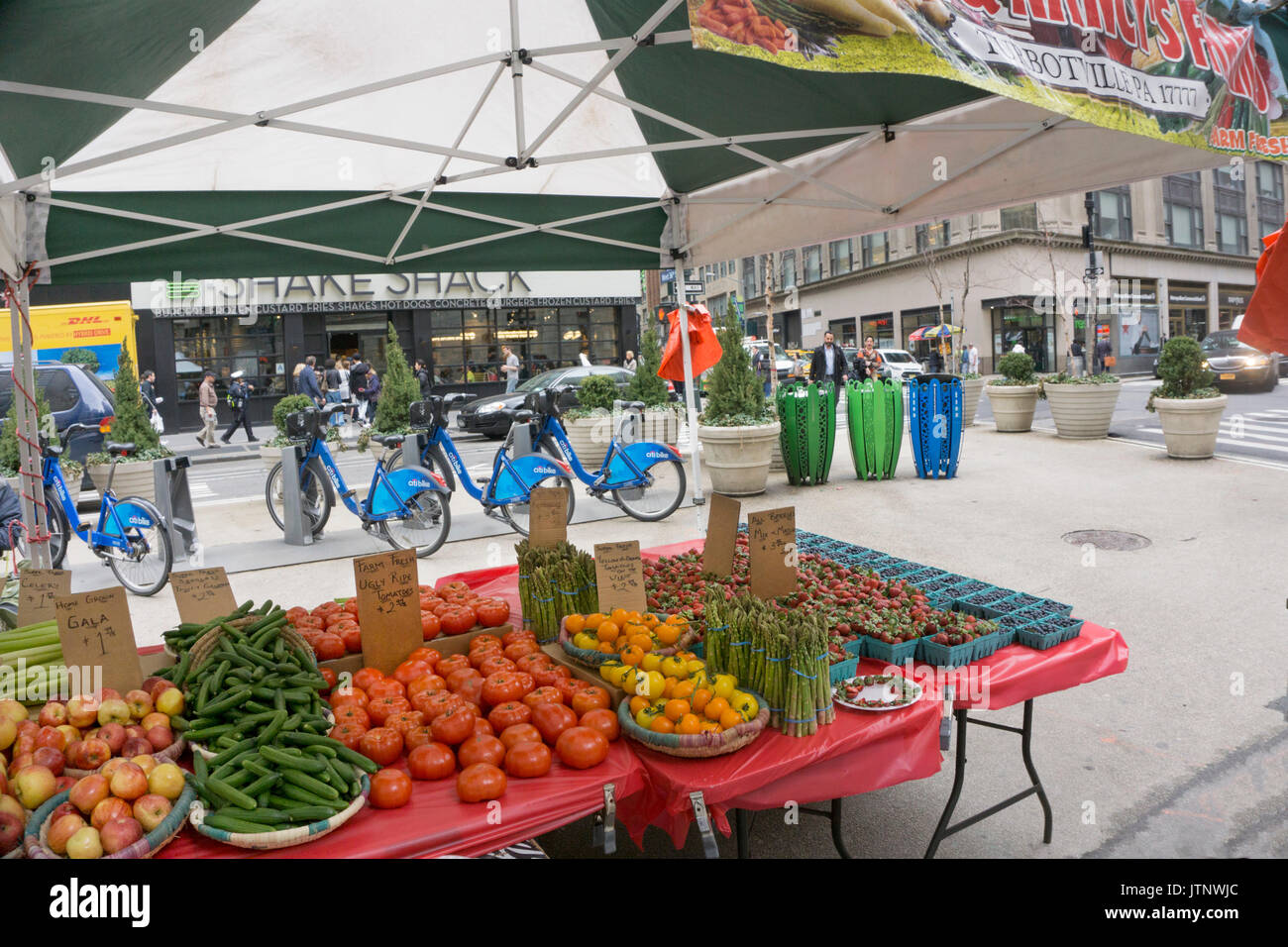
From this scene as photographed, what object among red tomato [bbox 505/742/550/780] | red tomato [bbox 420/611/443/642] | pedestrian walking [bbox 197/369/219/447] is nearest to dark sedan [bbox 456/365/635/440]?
pedestrian walking [bbox 197/369/219/447]

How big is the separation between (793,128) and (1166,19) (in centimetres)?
308

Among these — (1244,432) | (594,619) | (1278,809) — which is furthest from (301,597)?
(1244,432)

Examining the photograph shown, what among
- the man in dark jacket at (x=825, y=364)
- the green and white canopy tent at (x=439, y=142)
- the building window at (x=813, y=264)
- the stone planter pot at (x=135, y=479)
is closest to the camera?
the green and white canopy tent at (x=439, y=142)

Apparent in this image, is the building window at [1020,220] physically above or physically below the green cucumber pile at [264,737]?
above

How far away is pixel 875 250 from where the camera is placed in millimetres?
45812

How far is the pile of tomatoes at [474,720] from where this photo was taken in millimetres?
2375

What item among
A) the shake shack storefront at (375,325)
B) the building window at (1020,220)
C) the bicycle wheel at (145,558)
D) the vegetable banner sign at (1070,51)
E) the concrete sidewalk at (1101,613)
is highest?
the building window at (1020,220)

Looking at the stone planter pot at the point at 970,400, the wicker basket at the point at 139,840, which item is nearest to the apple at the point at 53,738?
the wicker basket at the point at 139,840

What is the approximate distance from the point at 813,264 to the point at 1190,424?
42.4 m

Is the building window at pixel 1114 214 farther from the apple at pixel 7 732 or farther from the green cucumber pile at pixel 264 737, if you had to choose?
the apple at pixel 7 732

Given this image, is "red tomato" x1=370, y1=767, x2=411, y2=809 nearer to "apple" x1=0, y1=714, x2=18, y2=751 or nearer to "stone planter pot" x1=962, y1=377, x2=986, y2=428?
"apple" x1=0, y1=714, x2=18, y2=751

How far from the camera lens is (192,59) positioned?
13.9 ft

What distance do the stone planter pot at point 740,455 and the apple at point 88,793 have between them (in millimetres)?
8355

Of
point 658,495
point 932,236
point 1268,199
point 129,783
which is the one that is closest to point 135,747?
point 129,783
